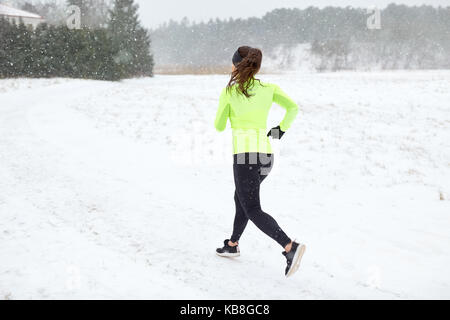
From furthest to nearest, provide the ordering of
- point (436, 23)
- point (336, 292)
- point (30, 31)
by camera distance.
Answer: point (436, 23) < point (30, 31) < point (336, 292)

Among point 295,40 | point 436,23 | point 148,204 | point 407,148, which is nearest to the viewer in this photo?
point 148,204

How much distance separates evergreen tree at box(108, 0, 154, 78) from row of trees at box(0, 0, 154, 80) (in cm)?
12

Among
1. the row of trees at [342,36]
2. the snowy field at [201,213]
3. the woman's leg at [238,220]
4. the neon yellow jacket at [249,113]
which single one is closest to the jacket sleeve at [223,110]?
the neon yellow jacket at [249,113]

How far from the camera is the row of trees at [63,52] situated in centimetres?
2709

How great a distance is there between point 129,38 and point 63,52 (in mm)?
11265

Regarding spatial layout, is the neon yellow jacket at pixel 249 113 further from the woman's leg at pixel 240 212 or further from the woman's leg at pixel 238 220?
the woman's leg at pixel 238 220

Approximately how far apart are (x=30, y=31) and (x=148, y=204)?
29.8 metres

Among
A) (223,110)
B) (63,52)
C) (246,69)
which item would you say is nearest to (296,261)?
(223,110)

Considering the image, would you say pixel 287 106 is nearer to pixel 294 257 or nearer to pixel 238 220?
pixel 238 220

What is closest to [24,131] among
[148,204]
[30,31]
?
[148,204]

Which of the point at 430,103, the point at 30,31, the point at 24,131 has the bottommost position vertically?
the point at 24,131
